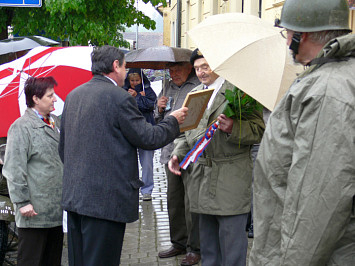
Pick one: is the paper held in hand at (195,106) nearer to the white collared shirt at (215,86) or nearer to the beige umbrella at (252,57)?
the white collared shirt at (215,86)

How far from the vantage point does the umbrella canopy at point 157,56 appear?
668 centimetres

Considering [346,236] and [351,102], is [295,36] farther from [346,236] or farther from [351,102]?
[346,236]

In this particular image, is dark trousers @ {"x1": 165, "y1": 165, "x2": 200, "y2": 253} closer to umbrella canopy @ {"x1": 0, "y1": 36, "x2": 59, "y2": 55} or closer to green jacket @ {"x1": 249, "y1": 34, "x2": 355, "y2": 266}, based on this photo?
umbrella canopy @ {"x1": 0, "y1": 36, "x2": 59, "y2": 55}

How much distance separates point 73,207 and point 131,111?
2.55 feet

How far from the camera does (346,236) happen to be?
6.93ft

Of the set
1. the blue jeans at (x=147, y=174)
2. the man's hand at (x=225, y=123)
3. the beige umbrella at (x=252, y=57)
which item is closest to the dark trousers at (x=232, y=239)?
the man's hand at (x=225, y=123)

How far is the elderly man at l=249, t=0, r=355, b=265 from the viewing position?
80.4 inches

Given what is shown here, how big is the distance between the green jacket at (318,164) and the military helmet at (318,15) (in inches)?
7.2

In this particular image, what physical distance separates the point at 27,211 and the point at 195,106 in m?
1.58

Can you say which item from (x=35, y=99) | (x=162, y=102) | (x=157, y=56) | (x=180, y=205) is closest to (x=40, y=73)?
(x=35, y=99)

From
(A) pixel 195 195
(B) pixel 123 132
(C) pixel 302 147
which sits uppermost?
(C) pixel 302 147

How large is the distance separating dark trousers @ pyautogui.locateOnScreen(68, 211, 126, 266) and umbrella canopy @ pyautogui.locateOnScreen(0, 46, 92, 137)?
1.41 m

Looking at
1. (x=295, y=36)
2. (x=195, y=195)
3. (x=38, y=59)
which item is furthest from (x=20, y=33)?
(x=295, y=36)

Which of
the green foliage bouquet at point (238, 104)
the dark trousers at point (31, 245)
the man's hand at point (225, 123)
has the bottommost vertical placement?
the dark trousers at point (31, 245)
